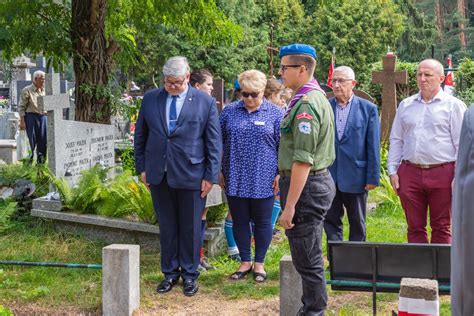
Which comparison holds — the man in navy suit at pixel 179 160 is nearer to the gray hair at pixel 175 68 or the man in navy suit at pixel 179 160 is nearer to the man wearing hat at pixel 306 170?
the gray hair at pixel 175 68

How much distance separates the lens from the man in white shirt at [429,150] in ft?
17.6

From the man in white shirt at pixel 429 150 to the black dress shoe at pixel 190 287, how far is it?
69.5 inches

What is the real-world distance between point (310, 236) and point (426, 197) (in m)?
1.60

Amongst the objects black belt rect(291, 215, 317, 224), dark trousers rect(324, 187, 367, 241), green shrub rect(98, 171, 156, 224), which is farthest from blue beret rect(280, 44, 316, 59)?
green shrub rect(98, 171, 156, 224)

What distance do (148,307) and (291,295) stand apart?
122 cm

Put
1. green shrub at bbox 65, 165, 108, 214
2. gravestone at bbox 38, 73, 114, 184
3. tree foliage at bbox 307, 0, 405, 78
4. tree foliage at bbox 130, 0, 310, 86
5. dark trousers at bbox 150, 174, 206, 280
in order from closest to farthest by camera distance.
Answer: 1. dark trousers at bbox 150, 174, 206, 280
2. green shrub at bbox 65, 165, 108, 214
3. gravestone at bbox 38, 73, 114, 184
4. tree foliage at bbox 130, 0, 310, 86
5. tree foliage at bbox 307, 0, 405, 78

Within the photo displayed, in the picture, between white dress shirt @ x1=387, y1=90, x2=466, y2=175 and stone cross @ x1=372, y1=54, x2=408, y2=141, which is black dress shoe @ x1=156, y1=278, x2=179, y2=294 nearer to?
white dress shirt @ x1=387, y1=90, x2=466, y2=175

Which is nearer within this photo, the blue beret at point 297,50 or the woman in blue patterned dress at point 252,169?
the blue beret at point 297,50

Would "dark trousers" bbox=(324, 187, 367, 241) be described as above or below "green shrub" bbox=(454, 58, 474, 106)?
below

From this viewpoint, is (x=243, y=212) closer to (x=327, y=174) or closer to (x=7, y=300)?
(x=327, y=174)

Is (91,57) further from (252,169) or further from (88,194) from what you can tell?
(252,169)

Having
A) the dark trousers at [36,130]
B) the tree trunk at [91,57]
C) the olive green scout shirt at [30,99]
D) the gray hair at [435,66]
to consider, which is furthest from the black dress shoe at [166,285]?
the olive green scout shirt at [30,99]

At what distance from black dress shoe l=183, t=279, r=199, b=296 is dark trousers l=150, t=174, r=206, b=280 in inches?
1.7

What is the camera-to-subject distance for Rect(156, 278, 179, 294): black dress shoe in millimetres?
5641
